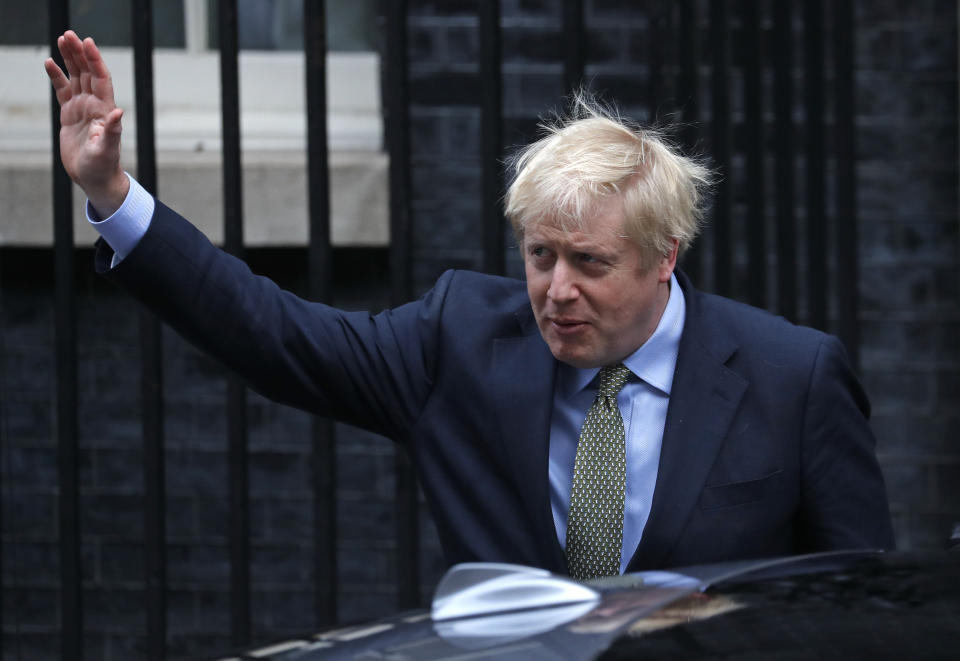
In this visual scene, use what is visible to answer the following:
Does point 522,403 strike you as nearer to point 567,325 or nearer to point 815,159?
point 567,325

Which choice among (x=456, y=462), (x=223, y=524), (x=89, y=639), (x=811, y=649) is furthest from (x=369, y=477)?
(x=811, y=649)

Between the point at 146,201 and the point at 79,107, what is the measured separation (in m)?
0.18

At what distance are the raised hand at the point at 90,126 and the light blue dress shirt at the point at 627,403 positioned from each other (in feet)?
0.12

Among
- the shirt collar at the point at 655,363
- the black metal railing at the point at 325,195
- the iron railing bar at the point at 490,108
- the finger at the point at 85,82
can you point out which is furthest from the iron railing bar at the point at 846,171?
the finger at the point at 85,82

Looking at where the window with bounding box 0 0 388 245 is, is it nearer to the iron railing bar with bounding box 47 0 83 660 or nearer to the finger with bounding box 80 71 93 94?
the iron railing bar with bounding box 47 0 83 660

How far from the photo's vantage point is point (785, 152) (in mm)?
3510

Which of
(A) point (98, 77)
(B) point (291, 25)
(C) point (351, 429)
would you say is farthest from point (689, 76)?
(B) point (291, 25)

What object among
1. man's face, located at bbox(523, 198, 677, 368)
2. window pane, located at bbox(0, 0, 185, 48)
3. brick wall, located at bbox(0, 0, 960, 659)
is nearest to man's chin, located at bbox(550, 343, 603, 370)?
man's face, located at bbox(523, 198, 677, 368)

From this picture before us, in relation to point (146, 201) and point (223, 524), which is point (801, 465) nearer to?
point (146, 201)

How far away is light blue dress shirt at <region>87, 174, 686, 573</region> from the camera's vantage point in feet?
7.57

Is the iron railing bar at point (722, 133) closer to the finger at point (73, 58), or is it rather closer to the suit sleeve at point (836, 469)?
the suit sleeve at point (836, 469)

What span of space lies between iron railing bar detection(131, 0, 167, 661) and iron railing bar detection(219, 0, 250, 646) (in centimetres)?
15

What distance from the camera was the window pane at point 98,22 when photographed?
5051 millimetres

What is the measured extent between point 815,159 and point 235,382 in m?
1.51
